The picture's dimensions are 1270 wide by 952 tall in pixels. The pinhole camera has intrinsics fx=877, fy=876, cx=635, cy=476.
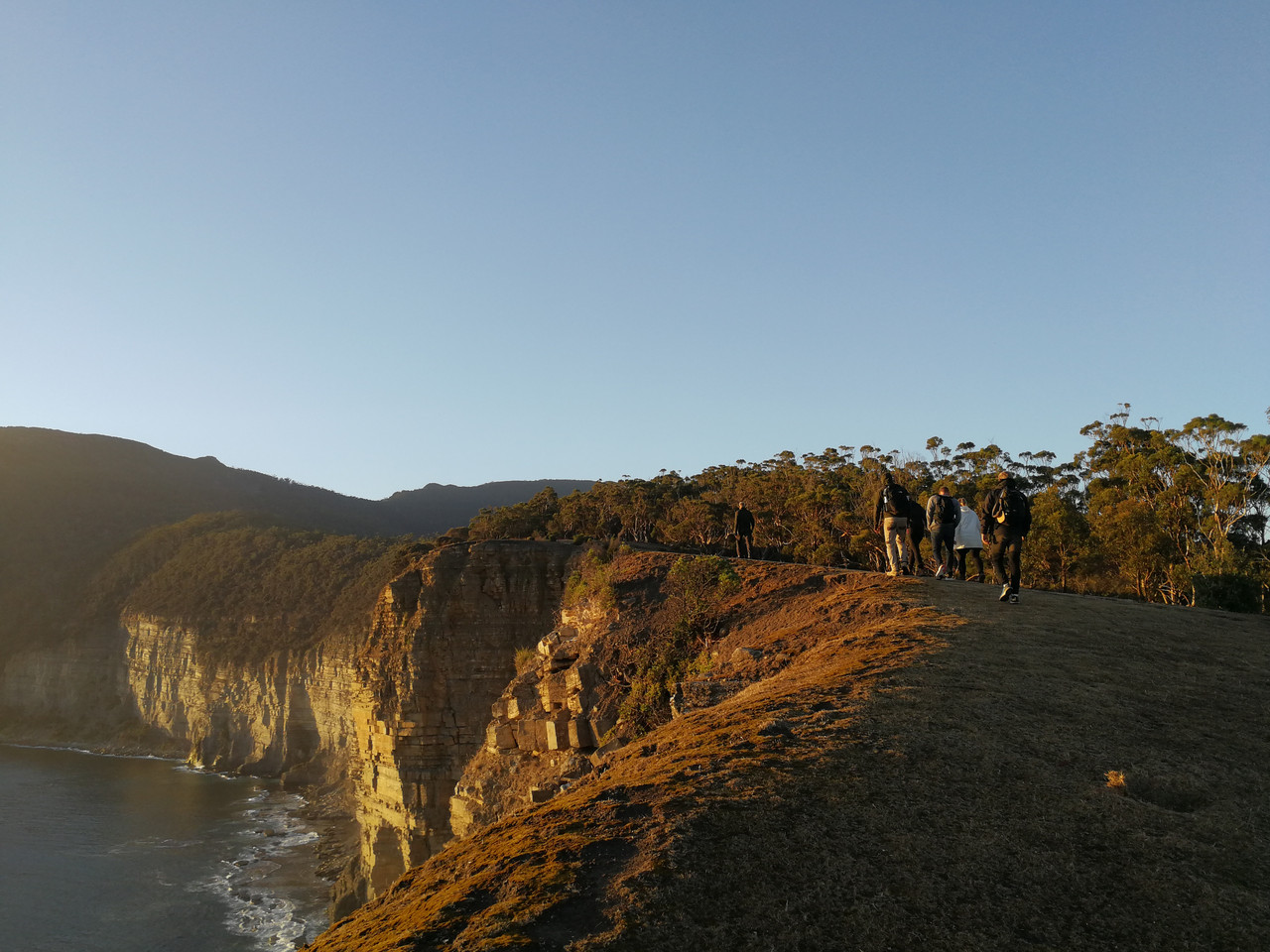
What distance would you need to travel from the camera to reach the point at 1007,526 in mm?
13156

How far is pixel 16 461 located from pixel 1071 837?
133 meters

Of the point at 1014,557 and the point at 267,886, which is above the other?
the point at 1014,557

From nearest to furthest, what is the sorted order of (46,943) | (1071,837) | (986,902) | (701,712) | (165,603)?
1. (986,902)
2. (1071,837)
3. (701,712)
4. (46,943)
5. (165,603)

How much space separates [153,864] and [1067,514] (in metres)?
39.5

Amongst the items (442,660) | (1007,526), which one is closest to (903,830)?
(1007,526)

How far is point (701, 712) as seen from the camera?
9.05 m

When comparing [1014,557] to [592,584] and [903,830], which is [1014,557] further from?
[592,584]

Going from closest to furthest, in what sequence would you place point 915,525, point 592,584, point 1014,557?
point 1014,557
point 915,525
point 592,584

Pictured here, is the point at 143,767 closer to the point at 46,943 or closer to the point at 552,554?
the point at 46,943

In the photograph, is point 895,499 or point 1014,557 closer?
point 1014,557

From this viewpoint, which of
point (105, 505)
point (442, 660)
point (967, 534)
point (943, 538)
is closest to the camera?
point (943, 538)

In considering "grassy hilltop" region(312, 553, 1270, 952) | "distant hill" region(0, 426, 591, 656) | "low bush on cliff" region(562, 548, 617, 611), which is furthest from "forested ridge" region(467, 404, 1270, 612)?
"distant hill" region(0, 426, 591, 656)

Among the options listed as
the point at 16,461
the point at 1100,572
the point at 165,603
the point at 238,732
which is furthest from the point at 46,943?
the point at 16,461

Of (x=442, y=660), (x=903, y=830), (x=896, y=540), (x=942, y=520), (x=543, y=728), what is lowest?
(x=543, y=728)
